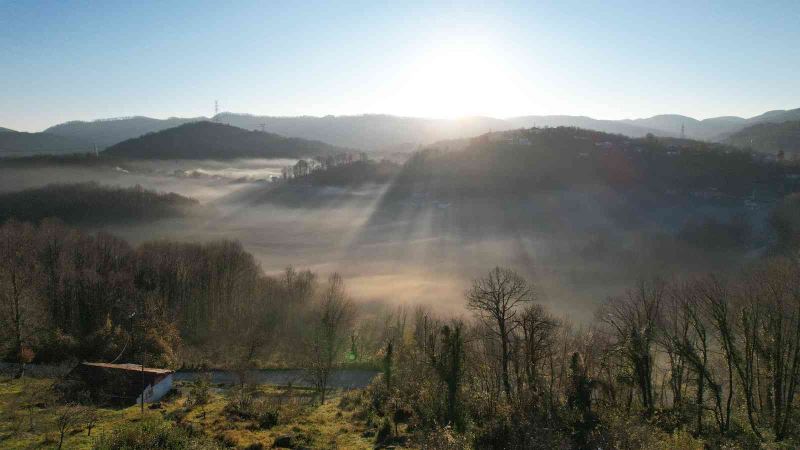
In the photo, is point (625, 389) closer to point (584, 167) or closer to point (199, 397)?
point (199, 397)

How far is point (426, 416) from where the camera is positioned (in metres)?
23.9

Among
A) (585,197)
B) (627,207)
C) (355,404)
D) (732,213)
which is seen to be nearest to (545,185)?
(585,197)

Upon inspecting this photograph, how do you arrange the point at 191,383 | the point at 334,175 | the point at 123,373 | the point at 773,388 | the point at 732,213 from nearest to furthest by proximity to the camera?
the point at 773,388
the point at 123,373
the point at 191,383
the point at 732,213
the point at 334,175

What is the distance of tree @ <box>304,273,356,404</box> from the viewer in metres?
35.2

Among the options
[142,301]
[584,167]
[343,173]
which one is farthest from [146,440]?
[343,173]

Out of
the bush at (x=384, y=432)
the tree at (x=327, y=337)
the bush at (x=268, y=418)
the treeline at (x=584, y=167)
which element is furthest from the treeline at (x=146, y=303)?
the treeline at (x=584, y=167)

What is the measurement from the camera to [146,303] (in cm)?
4612

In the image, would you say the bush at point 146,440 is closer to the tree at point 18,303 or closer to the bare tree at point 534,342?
the bare tree at point 534,342

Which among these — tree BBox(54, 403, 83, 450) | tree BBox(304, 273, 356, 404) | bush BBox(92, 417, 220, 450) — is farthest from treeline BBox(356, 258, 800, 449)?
tree BBox(54, 403, 83, 450)

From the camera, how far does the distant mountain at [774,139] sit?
15625 centimetres

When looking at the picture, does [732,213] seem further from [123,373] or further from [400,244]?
[123,373]

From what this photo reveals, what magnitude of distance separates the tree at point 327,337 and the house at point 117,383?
966cm

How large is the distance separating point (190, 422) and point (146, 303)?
79.4ft

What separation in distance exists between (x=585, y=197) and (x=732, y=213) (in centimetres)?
3129
